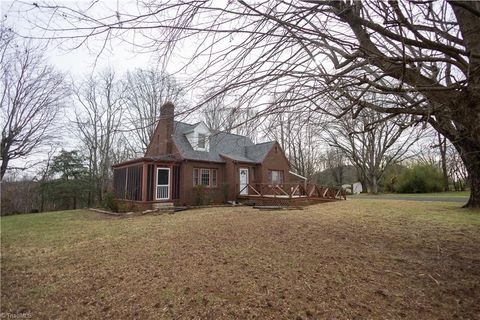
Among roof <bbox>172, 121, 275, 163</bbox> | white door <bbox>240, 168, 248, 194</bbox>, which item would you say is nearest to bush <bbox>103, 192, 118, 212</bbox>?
roof <bbox>172, 121, 275, 163</bbox>

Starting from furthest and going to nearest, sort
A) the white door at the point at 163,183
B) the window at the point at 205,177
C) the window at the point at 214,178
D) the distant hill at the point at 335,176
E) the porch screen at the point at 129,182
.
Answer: the distant hill at the point at 335,176 → the window at the point at 214,178 → the window at the point at 205,177 → the white door at the point at 163,183 → the porch screen at the point at 129,182

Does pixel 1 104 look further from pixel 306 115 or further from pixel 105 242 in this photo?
pixel 306 115

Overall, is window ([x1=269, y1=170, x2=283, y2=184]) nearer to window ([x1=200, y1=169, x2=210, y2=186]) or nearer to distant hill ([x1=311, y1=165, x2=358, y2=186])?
window ([x1=200, y1=169, x2=210, y2=186])

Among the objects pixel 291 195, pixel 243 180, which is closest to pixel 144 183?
pixel 243 180

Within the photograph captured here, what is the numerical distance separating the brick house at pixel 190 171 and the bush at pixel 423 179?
1580 centimetres

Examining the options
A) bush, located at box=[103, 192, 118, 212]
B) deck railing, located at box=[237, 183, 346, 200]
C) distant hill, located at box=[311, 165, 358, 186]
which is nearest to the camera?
bush, located at box=[103, 192, 118, 212]

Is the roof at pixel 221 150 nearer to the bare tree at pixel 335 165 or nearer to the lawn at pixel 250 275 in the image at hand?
the lawn at pixel 250 275

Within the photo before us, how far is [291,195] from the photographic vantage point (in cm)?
1416

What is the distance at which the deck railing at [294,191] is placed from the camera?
597 inches

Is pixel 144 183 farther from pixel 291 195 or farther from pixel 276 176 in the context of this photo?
pixel 276 176

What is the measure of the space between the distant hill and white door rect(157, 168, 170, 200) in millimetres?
28394

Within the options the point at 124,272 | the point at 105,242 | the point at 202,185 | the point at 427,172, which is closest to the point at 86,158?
the point at 202,185

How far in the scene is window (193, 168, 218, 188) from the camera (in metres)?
15.9

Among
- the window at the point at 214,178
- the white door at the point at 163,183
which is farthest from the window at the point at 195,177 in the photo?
the white door at the point at 163,183
